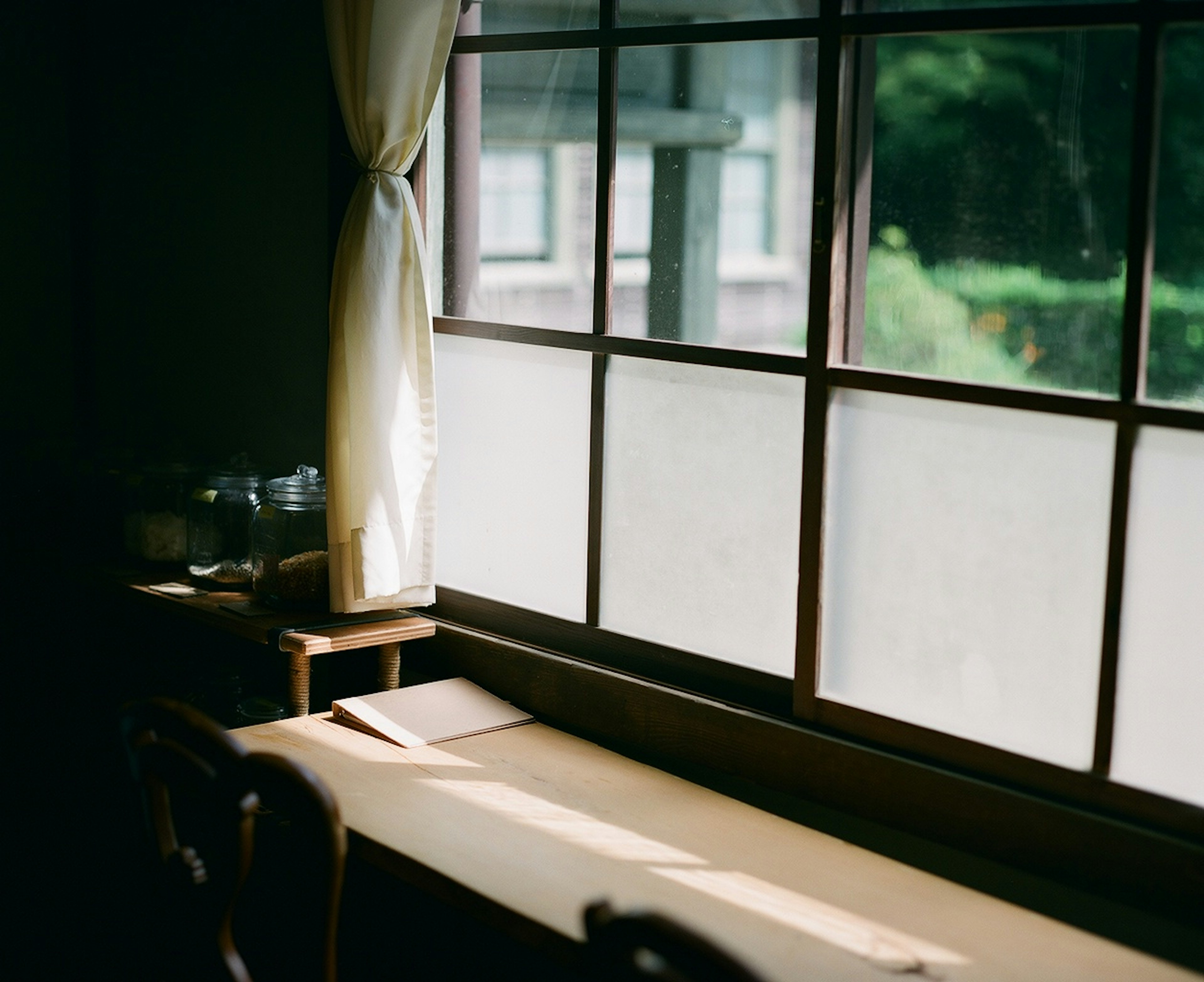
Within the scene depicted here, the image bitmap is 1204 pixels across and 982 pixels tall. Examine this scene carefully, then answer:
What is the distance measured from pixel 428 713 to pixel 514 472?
0.47m

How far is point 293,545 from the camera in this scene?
2498 millimetres

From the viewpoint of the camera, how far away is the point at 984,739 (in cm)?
179

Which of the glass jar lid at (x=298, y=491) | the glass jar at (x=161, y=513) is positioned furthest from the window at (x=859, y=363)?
the glass jar at (x=161, y=513)

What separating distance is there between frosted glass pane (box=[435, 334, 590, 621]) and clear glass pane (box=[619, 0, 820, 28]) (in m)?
0.56

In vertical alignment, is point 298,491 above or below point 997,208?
below

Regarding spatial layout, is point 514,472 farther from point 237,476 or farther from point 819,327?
point 819,327

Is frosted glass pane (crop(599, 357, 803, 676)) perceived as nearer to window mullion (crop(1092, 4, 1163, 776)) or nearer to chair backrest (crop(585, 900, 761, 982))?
window mullion (crop(1092, 4, 1163, 776))

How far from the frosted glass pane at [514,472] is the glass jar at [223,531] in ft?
1.27

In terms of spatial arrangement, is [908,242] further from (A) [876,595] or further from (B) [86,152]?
(B) [86,152]

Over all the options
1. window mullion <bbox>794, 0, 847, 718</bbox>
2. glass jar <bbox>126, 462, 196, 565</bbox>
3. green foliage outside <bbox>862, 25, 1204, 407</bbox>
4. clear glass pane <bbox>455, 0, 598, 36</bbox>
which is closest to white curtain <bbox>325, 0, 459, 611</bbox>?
clear glass pane <bbox>455, 0, 598, 36</bbox>

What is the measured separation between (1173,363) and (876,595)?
20.9 inches

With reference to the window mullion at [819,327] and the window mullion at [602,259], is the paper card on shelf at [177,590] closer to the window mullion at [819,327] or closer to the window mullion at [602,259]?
the window mullion at [602,259]

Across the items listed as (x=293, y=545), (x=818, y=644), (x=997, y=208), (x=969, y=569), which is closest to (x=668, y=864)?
(x=818, y=644)

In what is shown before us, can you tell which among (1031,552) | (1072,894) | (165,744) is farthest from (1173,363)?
(165,744)
